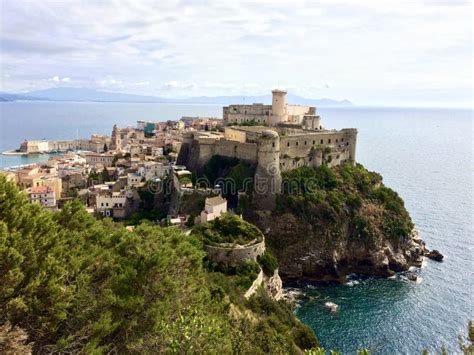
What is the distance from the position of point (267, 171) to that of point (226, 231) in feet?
31.4

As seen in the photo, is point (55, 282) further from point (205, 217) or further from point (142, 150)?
point (142, 150)

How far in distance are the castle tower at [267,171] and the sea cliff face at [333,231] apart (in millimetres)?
805

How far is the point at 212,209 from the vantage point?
2922 centimetres

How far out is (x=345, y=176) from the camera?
1559 inches

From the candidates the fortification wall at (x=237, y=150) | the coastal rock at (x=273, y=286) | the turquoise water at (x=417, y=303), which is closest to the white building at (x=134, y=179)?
the fortification wall at (x=237, y=150)

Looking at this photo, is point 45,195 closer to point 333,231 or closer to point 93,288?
point 333,231

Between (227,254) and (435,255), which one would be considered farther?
(435,255)

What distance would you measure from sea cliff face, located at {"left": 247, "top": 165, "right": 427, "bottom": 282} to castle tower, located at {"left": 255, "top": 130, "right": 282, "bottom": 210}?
81 centimetres

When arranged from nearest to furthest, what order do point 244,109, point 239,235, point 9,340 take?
point 9,340, point 239,235, point 244,109

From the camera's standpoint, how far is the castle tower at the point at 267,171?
3484cm

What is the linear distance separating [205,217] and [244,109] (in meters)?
24.3

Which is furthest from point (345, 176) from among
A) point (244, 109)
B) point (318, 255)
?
point (244, 109)

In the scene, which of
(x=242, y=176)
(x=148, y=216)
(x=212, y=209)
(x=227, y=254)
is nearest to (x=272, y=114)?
(x=242, y=176)

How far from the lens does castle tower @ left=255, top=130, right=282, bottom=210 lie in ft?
114
